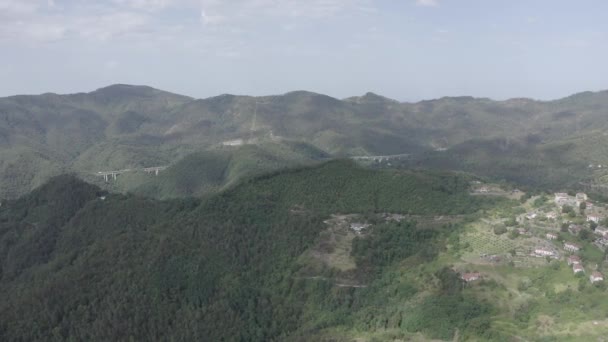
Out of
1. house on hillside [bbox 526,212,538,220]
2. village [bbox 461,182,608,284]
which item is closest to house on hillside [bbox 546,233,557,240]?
village [bbox 461,182,608,284]

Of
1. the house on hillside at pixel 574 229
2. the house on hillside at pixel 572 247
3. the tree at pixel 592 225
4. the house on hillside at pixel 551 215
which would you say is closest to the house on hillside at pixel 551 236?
the house on hillside at pixel 572 247

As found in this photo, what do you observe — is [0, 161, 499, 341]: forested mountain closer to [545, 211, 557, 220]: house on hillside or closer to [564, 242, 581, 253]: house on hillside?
[545, 211, 557, 220]: house on hillside

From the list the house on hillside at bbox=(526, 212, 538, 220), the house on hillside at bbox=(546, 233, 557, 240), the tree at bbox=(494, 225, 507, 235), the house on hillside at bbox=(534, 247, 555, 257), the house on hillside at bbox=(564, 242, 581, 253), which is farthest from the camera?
the house on hillside at bbox=(526, 212, 538, 220)

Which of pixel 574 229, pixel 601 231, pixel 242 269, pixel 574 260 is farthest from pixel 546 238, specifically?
pixel 242 269

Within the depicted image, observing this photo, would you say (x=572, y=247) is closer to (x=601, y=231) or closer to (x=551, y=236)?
(x=551, y=236)

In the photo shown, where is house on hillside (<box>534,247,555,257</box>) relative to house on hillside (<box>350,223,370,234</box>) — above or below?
below

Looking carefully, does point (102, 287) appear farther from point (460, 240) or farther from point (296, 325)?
point (460, 240)
